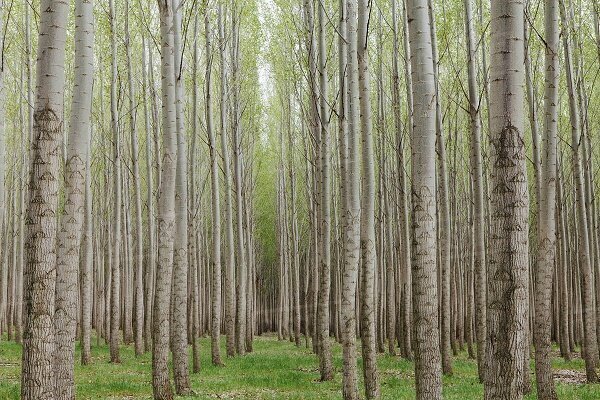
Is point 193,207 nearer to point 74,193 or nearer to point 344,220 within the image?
point 344,220

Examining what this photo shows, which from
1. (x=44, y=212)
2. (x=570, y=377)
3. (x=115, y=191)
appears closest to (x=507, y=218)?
(x=44, y=212)

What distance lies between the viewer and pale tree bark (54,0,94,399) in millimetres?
5746

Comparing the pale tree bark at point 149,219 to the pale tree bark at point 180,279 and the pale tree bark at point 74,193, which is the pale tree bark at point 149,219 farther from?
the pale tree bark at point 74,193

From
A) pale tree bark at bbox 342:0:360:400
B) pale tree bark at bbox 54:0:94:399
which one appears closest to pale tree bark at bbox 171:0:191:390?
pale tree bark at bbox 342:0:360:400

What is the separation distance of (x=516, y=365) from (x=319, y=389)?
21.7 feet

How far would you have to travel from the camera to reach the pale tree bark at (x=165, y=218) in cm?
771

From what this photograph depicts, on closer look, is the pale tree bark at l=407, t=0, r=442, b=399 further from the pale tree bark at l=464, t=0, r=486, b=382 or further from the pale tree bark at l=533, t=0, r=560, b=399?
the pale tree bark at l=464, t=0, r=486, b=382

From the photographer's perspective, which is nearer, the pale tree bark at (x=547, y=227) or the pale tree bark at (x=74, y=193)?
the pale tree bark at (x=74, y=193)

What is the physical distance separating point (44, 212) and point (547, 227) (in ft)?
19.4

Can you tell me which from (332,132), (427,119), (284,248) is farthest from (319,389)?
(284,248)

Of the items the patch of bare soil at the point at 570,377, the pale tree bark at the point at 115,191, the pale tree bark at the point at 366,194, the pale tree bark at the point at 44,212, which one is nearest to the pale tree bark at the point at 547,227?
the pale tree bark at the point at 366,194

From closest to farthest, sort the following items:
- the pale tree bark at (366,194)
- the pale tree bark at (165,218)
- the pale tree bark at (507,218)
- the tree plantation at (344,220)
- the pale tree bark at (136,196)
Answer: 1. the pale tree bark at (507,218)
2. the tree plantation at (344,220)
3. the pale tree bark at (366,194)
4. the pale tree bark at (165,218)
5. the pale tree bark at (136,196)

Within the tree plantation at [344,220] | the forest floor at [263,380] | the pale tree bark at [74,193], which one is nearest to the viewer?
the tree plantation at [344,220]

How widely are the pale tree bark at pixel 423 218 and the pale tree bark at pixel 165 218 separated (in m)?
3.64
